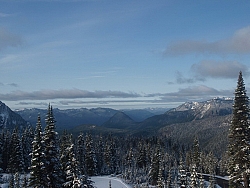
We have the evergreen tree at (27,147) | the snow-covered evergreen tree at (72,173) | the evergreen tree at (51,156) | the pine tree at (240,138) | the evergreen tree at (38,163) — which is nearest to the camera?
the pine tree at (240,138)

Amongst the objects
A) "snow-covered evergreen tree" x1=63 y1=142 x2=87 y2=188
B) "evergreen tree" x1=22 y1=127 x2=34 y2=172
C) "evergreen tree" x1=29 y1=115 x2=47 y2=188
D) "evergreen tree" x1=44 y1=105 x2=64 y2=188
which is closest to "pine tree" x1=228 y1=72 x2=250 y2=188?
"snow-covered evergreen tree" x1=63 y1=142 x2=87 y2=188

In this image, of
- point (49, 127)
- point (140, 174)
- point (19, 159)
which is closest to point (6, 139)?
point (19, 159)

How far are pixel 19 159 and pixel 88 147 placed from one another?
74.8 ft

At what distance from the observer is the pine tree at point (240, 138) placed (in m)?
30.5

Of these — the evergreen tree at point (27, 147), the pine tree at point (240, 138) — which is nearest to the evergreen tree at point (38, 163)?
the pine tree at point (240, 138)

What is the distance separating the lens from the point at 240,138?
31125 millimetres

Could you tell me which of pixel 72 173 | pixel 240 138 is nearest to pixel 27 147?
pixel 72 173

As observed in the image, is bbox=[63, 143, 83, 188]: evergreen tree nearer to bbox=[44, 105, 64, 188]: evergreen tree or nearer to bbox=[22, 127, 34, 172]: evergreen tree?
bbox=[44, 105, 64, 188]: evergreen tree

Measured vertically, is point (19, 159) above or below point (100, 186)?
above

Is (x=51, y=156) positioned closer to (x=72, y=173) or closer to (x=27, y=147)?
(x=72, y=173)

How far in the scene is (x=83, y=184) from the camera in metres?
34.2

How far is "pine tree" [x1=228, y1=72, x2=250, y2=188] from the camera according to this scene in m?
30.5

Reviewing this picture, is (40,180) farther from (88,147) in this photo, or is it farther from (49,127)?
(88,147)

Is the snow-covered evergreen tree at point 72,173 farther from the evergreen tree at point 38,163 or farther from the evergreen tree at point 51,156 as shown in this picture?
the evergreen tree at point 38,163
